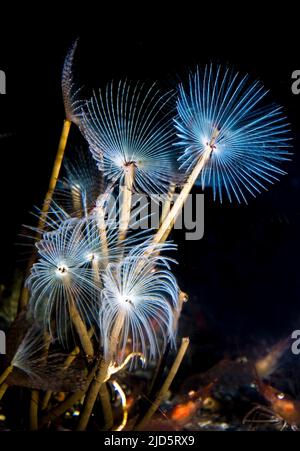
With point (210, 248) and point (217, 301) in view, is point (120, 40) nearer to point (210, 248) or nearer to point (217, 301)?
point (210, 248)

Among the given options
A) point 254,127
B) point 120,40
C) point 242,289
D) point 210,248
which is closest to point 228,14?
point 120,40

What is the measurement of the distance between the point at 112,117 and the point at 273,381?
378 cm

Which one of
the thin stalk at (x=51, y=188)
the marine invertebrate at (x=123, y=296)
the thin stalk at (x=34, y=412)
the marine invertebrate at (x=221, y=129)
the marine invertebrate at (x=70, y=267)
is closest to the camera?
the marine invertebrate at (x=123, y=296)

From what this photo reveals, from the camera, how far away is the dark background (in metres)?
4.71

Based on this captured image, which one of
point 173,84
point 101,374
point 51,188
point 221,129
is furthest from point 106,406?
point 173,84

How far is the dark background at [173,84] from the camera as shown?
186 inches

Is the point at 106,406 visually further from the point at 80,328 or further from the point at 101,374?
the point at 80,328

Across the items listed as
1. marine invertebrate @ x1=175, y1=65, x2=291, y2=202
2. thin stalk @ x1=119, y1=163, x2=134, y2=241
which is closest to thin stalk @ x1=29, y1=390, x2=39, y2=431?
thin stalk @ x1=119, y1=163, x2=134, y2=241

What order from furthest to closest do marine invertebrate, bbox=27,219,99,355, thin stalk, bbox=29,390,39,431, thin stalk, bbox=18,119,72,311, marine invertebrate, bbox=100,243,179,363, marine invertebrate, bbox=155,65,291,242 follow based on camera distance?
thin stalk, bbox=18,119,72,311 → thin stalk, bbox=29,390,39,431 → marine invertebrate, bbox=155,65,291,242 → marine invertebrate, bbox=27,219,99,355 → marine invertebrate, bbox=100,243,179,363

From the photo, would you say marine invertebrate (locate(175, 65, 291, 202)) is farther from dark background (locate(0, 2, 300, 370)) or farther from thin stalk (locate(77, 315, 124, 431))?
thin stalk (locate(77, 315, 124, 431))

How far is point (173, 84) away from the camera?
371 cm

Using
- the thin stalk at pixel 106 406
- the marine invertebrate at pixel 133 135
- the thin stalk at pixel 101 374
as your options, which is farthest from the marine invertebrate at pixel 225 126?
the thin stalk at pixel 106 406

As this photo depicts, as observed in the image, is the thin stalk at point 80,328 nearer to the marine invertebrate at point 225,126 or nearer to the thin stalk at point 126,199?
the thin stalk at point 126,199

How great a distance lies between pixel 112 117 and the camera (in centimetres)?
337
